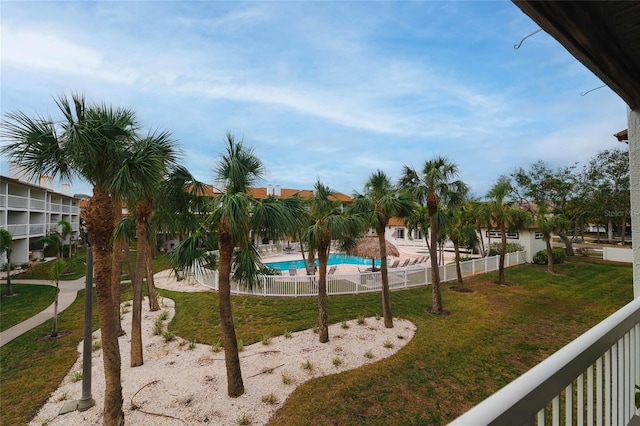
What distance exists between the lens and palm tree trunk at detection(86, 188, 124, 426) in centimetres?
496

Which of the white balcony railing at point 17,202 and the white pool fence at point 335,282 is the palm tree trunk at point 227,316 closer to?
the white pool fence at point 335,282

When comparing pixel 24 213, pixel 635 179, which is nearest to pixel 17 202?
pixel 24 213

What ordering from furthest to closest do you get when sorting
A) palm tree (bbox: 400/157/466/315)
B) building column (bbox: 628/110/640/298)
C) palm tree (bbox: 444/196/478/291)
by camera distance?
palm tree (bbox: 444/196/478/291), palm tree (bbox: 400/157/466/315), building column (bbox: 628/110/640/298)

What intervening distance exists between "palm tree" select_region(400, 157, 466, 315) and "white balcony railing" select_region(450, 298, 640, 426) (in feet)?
26.2

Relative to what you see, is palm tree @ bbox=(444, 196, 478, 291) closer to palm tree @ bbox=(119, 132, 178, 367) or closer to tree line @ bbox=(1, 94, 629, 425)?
tree line @ bbox=(1, 94, 629, 425)

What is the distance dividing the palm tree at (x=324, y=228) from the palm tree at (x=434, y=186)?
2922 mm

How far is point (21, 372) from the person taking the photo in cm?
730

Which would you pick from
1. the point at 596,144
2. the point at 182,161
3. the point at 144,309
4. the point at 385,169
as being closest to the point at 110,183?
the point at 182,161

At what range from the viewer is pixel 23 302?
13.6 m

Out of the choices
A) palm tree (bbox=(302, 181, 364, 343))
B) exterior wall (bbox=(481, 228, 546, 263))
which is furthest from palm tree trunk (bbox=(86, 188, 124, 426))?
exterior wall (bbox=(481, 228, 546, 263))

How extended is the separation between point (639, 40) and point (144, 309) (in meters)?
15.3

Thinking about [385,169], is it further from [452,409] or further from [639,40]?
[639,40]

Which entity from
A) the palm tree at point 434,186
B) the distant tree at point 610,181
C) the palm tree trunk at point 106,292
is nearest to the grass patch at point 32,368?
the palm tree trunk at point 106,292

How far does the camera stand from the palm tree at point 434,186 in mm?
9641
